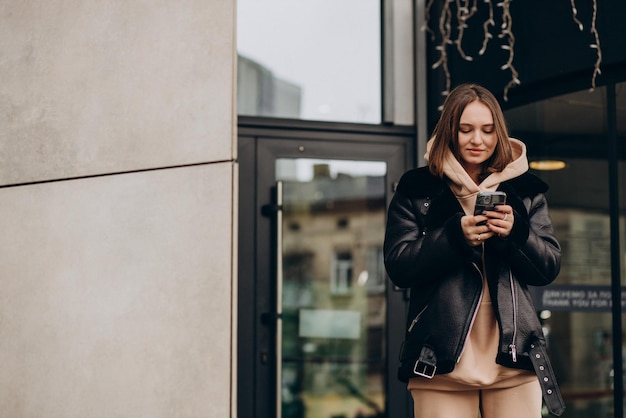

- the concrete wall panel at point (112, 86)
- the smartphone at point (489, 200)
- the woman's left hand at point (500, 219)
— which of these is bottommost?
the woman's left hand at point (500, 219)

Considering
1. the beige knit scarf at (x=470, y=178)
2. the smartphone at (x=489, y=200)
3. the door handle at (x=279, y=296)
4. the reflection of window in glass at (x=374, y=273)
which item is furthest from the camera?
the reflection of window in glass at (x=374, y=273)

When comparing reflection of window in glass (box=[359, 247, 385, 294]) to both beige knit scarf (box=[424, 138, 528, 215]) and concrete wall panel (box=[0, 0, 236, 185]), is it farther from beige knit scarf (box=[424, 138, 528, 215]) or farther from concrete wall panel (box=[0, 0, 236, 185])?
beige knit scarf (box=[424, 138, 528, 215])

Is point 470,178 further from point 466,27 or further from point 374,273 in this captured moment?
point 374,273

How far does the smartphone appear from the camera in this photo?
9.02 feet

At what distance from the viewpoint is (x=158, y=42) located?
16.5ft

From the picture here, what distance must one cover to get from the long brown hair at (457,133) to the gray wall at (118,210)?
1.92 meters

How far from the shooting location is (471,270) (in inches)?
115

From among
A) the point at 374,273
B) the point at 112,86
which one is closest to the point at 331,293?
the point at 374,273

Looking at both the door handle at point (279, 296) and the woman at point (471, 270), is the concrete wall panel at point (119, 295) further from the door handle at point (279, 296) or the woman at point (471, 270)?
the woman at point (471, 270)

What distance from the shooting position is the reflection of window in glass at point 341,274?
20.7 feet

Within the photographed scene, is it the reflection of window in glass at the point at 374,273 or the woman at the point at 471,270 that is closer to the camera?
the woman at the point at 471,270

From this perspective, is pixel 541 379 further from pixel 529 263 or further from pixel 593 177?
pixel 593 177

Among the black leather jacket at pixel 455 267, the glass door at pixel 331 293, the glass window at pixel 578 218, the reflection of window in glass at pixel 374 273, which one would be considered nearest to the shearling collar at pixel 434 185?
the black leather jacket at pixel 455 267

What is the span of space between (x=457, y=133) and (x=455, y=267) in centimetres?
42
